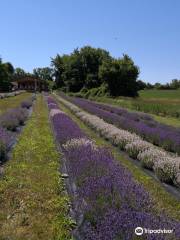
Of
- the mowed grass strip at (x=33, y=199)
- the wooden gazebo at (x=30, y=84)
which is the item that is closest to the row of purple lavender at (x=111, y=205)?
the mowed grass strip at (x=33, y=199)

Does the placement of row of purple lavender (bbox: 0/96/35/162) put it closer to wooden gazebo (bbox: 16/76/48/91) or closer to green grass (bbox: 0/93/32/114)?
green grass (bbox: 0/93/32/114)

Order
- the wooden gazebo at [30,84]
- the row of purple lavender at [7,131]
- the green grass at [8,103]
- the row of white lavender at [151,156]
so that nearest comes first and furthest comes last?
the row of white lavender at [151,156]
the row of purple lavender at [7,131]
the green grass at [8,103]
the wooden gazebo at [30,84]

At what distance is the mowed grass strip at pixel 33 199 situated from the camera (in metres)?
6.18

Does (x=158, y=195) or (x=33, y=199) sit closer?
(x=33, y=199)

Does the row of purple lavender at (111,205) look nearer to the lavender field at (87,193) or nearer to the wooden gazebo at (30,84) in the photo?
the lavender field at (87,193)

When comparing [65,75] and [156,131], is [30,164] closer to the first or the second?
[156,131]

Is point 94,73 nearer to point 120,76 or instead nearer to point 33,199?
point 120,76

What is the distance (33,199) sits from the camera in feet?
25.3

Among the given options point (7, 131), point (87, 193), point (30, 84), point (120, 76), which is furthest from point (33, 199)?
point (30, 84)

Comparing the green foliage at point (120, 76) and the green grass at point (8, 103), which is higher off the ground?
the green foliage at point (120, 76)

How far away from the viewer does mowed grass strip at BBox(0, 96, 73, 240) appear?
6.18 metres
